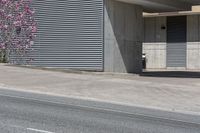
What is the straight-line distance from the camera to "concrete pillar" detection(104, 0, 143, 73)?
2937 cm

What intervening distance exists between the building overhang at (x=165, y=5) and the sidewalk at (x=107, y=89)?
26.1 ft

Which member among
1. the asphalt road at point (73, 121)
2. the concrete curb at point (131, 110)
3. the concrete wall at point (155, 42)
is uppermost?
the concrete wall at point (155, 42)

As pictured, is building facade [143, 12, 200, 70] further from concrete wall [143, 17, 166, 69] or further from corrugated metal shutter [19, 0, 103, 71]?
corrugated metal shutter [19, 0, 103, 71]

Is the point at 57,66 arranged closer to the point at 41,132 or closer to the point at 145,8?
the point at 145,8

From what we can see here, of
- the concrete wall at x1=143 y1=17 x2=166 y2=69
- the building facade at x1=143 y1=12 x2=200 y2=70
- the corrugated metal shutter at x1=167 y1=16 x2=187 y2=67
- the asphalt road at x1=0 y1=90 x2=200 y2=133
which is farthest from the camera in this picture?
the concrete wall at x1=143 y1=17 x2=166 y2=69

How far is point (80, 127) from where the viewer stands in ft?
36.0

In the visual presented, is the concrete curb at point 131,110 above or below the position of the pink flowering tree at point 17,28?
below

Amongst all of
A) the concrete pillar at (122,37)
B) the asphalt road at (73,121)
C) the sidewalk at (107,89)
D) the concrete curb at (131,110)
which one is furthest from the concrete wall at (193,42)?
the asphalt road at (73,121)

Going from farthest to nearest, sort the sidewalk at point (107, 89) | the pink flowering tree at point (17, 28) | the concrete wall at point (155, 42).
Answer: the concrete wall at point (155, 42) → the pink flowering tree at point (17, 28) → the sidewalk at point (107, 89)

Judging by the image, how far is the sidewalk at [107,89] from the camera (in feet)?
59.0

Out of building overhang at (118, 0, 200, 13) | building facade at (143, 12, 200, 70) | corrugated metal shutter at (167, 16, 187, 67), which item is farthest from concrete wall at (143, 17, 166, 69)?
building overhang at (118, 0, 200, 13)

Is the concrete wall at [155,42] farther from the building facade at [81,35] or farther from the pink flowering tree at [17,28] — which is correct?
the pink flowering tree at [17,28]

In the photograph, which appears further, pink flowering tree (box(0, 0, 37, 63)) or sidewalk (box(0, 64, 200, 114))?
pink flowering tree (box(0, 0, 37, 63))

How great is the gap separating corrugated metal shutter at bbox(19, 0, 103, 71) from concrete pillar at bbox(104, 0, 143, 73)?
0.52 m
